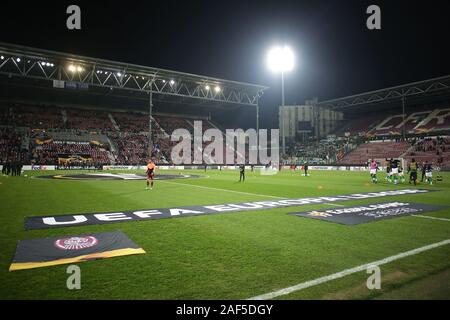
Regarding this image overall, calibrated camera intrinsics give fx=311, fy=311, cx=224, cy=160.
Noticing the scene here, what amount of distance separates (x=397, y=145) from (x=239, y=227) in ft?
180

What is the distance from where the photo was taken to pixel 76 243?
6109 mm

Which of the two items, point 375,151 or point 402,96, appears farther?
point 375,151

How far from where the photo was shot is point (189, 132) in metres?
63.4

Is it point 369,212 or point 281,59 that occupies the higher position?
point 281,59

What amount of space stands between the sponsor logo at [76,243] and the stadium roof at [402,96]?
5464 cm

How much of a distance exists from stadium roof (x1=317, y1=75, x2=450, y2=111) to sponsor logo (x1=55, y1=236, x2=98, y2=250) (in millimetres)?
54639

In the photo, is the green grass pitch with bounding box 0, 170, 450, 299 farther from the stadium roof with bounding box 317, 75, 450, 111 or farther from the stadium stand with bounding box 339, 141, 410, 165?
the stadium roof with bounding box 317, 75, 450, 111

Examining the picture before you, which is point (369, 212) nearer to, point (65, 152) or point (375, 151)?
point (65, 152)

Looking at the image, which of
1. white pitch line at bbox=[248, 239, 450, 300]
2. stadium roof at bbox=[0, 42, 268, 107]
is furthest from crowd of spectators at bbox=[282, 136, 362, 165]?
white pitch line at bbox=[248, 239, 450, 300]

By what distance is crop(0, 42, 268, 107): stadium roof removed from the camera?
39844mm

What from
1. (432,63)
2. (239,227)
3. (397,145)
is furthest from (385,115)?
(239,227)

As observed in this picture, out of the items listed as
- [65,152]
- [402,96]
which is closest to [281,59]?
[402,96]


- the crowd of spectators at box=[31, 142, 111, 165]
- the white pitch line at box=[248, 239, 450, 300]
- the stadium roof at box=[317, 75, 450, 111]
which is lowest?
the white pitch line at box=[248, 239, 450, 300]

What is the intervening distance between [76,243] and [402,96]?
2278 inches
